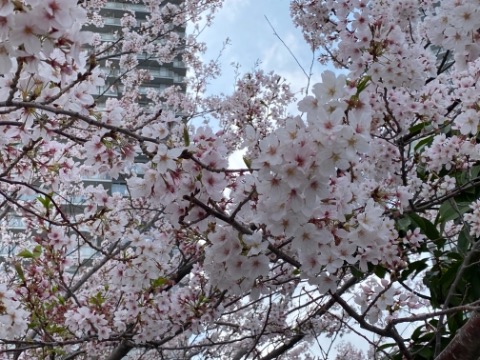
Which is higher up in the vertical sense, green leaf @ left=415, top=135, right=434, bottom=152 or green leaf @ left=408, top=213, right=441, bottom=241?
green leaf @ left=415, top=135, right=434, bottom=152

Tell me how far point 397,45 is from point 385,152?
802mm

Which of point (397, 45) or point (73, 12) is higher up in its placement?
point (397, 45)

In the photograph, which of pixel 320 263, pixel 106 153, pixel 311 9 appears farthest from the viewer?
pixel 311 9

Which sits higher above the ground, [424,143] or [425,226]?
[424,143]

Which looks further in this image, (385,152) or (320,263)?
(385,152)

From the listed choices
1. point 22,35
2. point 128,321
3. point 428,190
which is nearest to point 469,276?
point 428,190

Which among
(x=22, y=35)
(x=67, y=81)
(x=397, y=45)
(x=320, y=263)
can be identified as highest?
(x=397, y=45)

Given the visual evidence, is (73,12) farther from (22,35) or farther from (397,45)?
(397,45)

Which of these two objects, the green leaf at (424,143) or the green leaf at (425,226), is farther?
the green leaf at (424,143)

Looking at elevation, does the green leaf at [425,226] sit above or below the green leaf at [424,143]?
below

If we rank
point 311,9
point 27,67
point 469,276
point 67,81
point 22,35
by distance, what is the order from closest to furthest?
point 22,35, point 27,67, point 67,81, point 469,276, point 311,9

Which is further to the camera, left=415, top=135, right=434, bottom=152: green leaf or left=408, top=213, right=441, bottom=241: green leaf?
left=415, top=135, right=434, bottom=152: green leaf

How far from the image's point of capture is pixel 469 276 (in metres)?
3.08

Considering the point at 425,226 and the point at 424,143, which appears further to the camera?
the point at 424,143
